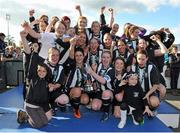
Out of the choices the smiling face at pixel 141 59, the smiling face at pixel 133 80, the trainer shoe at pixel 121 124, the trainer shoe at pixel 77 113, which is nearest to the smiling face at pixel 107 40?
the smiling face at pixel 141 59

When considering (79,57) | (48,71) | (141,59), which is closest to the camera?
(48,71)

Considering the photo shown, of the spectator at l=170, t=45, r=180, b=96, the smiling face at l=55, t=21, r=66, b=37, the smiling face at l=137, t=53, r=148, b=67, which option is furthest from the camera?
the spectator at l=170, t=45, r=180, b=96

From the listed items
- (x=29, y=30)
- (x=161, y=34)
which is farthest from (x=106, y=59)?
(x=161, y=34)

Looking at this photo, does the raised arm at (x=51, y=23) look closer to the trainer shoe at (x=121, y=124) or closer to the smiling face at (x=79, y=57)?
the smiling face at (x=79, y=57)

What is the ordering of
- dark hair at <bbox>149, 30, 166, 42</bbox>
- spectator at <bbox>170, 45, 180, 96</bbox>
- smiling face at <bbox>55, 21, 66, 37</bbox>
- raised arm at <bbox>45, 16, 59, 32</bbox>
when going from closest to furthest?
smiling face at <bbox>55, 21, 66, 37</bbox>, raised arm at <bbox>45, 16, 59, 32</bbox>, dark hair at <bbox>149, 30, 166, 42</bbox>, spectator at <bbox>170, 45, 180, 96</bbox>

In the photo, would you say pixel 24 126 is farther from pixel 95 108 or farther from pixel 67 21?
pixel 67 21

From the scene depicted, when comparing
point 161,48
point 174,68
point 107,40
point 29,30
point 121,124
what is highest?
point 29,30

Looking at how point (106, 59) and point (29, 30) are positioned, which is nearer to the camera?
point (29, 30)

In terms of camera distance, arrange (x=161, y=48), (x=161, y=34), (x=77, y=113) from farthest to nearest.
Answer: (x=161, y=34) < (x=161, y=48) < (x=77, y=113)

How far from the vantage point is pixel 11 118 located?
18.7ft

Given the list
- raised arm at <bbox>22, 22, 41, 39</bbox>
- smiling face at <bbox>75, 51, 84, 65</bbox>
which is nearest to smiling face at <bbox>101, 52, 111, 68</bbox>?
smiling face at <bbox>75, 51, 84, 65</bbox>

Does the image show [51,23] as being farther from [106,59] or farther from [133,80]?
[133,80]

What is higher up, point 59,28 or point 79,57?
point 59,28

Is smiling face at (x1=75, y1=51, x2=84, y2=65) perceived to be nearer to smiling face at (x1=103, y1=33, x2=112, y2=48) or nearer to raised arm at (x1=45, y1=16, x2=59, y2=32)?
smiling face at (x1=103, y1=33, x2=112, y2=48)
